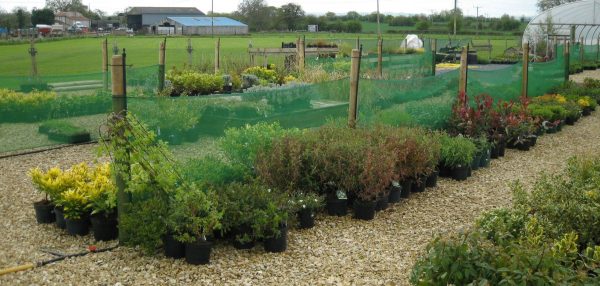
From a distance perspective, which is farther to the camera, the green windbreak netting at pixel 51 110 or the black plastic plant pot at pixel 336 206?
the green windbreak netting at pixel 51 110

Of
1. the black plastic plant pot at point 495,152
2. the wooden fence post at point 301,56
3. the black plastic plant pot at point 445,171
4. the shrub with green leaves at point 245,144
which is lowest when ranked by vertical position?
the black plastic plant pot at point 445,171

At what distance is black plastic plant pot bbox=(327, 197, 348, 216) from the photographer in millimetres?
6582

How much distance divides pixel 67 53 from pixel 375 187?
32738 millimetres

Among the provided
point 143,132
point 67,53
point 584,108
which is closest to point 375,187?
point 143,132

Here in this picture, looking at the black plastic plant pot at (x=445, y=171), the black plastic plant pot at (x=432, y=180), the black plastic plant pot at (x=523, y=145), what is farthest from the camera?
the black plastic plant pot at (x=523, y=145)

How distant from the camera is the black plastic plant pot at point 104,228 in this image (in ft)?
18.7

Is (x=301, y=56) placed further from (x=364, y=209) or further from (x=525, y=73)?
(x=364, y=209)

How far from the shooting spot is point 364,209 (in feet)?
21.3

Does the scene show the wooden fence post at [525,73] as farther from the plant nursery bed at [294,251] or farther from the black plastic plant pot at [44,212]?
the black plastic plant pot at [44,212]

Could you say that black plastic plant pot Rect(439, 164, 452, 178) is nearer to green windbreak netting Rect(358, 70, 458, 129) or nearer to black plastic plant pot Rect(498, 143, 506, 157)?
green windbreak netting Rect(358, 70, 458, 129)

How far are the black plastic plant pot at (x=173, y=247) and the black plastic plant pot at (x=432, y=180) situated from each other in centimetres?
353

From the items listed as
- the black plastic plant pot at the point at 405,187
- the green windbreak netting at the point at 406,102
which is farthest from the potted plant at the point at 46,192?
the green windbreak netting at the point at 406,102

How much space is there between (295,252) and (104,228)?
1681mm

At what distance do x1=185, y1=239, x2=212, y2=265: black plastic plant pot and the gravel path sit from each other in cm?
6
